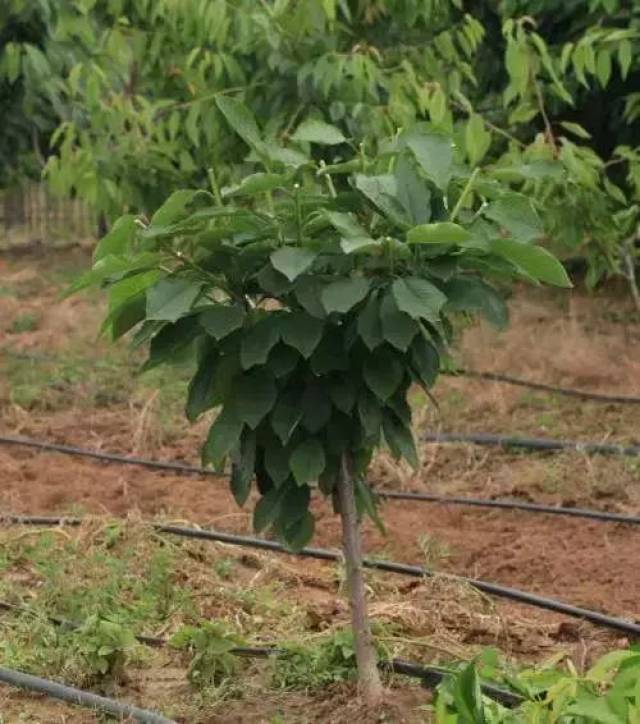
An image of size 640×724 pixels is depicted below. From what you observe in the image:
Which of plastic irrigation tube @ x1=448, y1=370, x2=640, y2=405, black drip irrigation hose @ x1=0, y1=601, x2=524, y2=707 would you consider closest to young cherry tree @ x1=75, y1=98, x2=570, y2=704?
black drip irrigation hose @ x1=0, y1=601, x2=524, y2=707

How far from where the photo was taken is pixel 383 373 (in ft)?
11.2

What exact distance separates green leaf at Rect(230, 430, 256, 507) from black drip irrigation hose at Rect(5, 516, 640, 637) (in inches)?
14.9

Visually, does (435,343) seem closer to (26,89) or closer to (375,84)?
(375,84)

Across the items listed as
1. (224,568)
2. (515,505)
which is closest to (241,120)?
(224,568)

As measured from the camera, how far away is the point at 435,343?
11.6ft

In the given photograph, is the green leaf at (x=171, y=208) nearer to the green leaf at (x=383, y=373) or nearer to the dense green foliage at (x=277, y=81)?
the green leaf at (x=383, y=373)

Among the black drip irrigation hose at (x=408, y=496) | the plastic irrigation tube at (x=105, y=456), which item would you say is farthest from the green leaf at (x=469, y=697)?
the plastic irrigation tube at (x=105, y=456)

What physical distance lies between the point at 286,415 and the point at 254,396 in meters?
0.09

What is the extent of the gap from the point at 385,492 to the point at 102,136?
2.17m

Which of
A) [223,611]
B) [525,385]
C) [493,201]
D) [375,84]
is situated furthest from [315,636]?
[525,385]

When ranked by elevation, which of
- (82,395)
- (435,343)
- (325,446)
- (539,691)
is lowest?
(82,395)

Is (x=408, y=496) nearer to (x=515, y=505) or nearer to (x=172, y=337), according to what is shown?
(x=515, y=505)

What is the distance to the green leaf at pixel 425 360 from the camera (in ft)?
11.4

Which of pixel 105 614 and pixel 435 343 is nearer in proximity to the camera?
pixel 435 343
